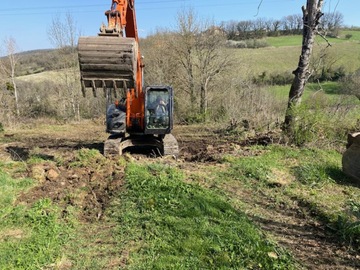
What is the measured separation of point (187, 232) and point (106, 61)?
3.76 meters

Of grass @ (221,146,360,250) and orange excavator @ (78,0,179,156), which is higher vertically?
orange excavator @ (78,0,179,156)

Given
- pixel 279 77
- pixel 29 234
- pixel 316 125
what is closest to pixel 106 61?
pixel 29 234

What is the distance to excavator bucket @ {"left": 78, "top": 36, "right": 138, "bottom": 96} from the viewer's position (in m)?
6.35

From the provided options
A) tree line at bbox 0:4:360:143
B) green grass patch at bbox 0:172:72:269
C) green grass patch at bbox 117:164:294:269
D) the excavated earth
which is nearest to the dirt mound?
the excavated earth

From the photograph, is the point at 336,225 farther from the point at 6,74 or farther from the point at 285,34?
the point at 285,34

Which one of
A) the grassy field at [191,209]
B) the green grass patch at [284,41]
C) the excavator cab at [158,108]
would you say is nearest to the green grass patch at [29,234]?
the grassy field at [191,209]

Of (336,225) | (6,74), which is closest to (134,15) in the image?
(336,225)

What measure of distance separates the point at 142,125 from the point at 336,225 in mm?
5899

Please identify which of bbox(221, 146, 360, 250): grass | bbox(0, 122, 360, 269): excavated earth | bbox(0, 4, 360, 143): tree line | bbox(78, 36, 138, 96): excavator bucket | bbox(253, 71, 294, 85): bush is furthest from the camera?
bbox(253, 71, 294, 85): bush

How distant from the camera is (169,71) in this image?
22469 mm

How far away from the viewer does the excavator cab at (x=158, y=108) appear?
8.76 metres

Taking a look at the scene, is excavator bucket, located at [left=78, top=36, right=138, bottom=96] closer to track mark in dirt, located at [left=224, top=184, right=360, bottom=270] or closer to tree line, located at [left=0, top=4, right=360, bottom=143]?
track mark in dirt, located at [left=224, top=184, right=360, bottom=270]

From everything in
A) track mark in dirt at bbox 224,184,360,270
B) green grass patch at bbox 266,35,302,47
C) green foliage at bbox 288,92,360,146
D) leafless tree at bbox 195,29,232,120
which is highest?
green grass patch at bbox 266,35,302,47

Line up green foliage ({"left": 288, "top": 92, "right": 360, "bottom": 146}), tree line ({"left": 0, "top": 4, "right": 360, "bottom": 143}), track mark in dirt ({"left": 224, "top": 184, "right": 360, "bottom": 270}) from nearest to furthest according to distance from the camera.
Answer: track mark in dirt ({"left": 224, "top": 184, "right": 360, "bottom": 270}), green foliage ({"left": 288, "top": 92, "right": 360, "bottom": 146}), tree line ({"left": 0, "top": 4, "right": 360, "bottom": 143})
